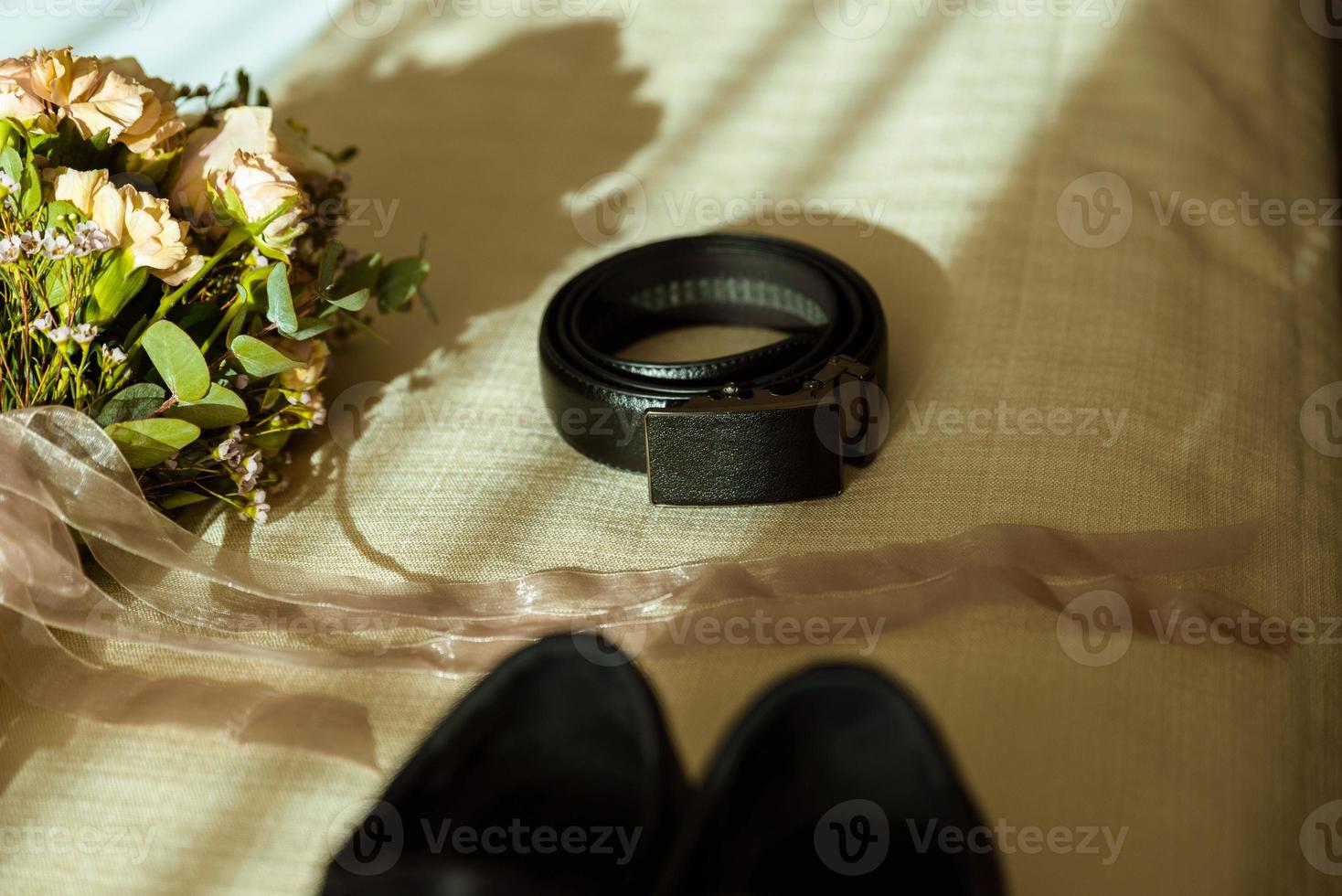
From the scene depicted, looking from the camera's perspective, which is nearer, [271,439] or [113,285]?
[113,285]

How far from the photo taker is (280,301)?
788 millimetres

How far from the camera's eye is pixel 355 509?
854 millimetres

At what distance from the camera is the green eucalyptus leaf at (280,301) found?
782 mm

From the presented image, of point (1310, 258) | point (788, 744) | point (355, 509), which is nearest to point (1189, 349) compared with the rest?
point (1310, 258)

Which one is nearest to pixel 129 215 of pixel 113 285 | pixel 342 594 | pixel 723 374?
pixel 113 285

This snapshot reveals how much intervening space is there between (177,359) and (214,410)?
47 mm

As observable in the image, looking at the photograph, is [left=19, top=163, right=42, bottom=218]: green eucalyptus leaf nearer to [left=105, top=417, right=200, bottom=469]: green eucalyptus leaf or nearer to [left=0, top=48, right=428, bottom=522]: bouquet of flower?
[left=0, top=48, right=428, bottom=522]: bouquet of flower

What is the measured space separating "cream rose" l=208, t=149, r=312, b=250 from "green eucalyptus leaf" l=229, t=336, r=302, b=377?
7cm

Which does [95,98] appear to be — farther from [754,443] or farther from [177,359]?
[754,443]

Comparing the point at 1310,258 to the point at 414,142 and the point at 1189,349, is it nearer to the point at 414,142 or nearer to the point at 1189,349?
the point at 1189,349

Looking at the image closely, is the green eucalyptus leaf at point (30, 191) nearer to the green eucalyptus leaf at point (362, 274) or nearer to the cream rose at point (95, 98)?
the cream rose at point (95, 98)

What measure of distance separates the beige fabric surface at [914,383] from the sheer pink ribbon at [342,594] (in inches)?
0.7

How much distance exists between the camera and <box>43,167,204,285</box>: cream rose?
73 centimetres

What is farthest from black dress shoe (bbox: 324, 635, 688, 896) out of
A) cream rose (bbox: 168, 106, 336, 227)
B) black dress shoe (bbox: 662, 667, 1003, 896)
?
cream rose (bbox: 168, 106, 336, 227)
